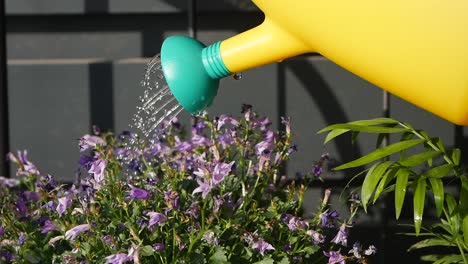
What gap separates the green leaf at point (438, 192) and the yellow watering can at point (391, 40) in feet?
1.33

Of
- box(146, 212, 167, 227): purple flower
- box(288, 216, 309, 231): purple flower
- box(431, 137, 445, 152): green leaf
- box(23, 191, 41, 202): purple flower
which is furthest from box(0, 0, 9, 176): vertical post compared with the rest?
box(431, 137, 445, 152): green leaf

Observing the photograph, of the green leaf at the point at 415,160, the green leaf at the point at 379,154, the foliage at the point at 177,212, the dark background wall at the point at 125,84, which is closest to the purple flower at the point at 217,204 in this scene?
the foliage at the point at 177,212

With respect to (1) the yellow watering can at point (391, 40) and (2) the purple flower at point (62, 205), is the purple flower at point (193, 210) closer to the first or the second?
(2) the purple flower at point (62, 205)

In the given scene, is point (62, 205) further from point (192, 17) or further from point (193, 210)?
point (192, 17)

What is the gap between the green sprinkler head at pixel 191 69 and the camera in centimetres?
151

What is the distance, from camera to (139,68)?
2559 millimetres

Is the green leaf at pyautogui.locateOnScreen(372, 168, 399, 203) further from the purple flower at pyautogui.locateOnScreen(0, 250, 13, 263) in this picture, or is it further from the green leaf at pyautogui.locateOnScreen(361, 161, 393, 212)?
the purple flower at pyautogui.locateOnScreen(0, 250, 13, 263)

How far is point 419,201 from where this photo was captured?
175 centimetres

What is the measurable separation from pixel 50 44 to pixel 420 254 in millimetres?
1078

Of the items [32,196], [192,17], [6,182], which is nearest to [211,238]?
[32,196]

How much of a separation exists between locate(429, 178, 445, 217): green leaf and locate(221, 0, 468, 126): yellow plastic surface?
0.39m

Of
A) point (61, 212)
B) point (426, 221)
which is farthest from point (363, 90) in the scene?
point (61, 212)

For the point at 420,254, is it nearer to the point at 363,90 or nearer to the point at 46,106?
the point at 363,90

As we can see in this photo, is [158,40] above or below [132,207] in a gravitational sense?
above
